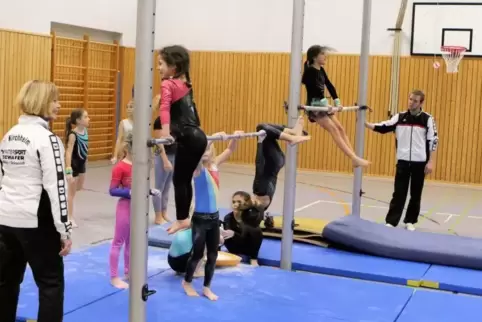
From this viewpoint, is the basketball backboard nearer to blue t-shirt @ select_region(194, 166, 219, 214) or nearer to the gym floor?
the gym floor

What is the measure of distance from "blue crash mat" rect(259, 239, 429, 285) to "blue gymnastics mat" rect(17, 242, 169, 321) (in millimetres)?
1134

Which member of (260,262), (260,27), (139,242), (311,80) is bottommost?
(260,262)

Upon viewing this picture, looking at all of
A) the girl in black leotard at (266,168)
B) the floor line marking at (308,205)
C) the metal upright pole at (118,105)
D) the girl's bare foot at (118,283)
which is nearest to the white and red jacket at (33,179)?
the girl's bare foot at (118,283)

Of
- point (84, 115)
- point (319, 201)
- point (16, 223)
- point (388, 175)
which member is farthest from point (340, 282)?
point (388, 175)

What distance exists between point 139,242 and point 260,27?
11.5m

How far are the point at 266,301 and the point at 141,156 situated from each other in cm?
187

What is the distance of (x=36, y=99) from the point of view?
3.69m

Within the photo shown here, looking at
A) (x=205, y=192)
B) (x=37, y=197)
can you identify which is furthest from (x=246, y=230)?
(x=37, y=197)

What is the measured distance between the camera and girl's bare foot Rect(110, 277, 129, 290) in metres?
5.36

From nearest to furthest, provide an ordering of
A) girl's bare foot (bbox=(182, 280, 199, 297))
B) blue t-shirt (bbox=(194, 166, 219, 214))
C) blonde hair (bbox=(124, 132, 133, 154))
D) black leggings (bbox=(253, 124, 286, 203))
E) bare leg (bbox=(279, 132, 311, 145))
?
blue t-shirt (bbox=(194, 166, 219, 214))
girl's bare foot (bbox=(182, 280, 199, 297))
blonde hair (bbox=(124, 132, 133, 154))
bare leg (bbox=(279, 132, 311, 145))
black leggings (bbox=(253, 124, 286, 203))

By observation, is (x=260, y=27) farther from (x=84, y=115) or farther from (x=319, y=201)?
(x=84, y=115)

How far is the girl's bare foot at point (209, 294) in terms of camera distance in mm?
5215

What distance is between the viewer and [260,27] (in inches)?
589

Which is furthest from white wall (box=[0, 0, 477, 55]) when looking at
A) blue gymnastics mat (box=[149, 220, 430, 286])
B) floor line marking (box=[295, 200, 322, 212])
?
blue gymnastics mat (box=[149, 220, 430, 286])
